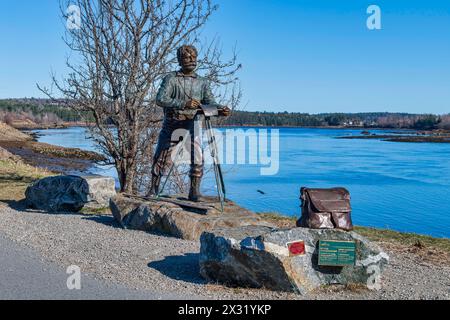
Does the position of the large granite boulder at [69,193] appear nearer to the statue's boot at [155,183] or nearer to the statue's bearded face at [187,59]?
the statue's boot at [155,183]

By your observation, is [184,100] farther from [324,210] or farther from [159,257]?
[324,210]

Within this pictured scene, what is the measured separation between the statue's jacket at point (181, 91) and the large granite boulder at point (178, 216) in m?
1.52

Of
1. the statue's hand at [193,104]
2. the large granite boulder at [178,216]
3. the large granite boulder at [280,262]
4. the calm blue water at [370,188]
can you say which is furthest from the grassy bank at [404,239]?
the calm blue water at [370,188]

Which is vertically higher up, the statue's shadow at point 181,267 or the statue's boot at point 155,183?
the statue's boot at point 155,183

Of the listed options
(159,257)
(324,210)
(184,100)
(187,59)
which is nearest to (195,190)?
(184,100)

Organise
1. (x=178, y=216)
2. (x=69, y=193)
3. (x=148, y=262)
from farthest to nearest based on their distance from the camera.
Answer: (x=69, y=193) < (x=178, y=216) < (x=148, y=262)

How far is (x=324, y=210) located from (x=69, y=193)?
672 cm

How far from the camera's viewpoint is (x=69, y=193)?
1158cm

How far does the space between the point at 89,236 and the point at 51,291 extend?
2.76m

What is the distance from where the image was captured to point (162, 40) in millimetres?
14164

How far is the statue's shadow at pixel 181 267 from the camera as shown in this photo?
6463 millimetres

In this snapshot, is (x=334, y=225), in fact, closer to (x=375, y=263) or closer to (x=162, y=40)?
(x=375, y=263)

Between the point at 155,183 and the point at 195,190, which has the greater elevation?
the point at 155,183
